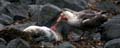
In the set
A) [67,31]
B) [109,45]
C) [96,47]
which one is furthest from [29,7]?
[109,45]

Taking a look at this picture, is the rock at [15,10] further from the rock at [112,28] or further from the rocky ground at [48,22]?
the rock at [112,28]

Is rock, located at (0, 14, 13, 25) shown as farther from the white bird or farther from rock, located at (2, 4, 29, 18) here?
the white bird

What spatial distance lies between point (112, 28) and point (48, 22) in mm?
2198

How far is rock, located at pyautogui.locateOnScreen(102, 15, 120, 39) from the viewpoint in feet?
31.6

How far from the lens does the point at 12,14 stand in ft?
42.3

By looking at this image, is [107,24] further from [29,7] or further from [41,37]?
[29,7]

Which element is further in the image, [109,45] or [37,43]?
[37,43]

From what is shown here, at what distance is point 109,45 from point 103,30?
1.66m

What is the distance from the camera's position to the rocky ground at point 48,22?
9.22 metres

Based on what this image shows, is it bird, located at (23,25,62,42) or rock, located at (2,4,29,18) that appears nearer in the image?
bird, located at (23,25,62,42)

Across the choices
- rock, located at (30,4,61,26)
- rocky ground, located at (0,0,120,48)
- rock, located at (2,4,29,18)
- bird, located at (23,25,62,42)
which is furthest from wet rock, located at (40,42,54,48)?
rock, located at (2,4,29,18)

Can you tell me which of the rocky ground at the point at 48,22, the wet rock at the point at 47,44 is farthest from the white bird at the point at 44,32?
the wet rock at the point at 47,44

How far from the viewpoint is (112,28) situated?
995cm

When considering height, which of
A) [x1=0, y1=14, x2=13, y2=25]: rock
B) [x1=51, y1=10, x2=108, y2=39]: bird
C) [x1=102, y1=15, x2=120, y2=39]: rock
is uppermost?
[x1=51, y1=10, x2=108, y2=39]: bird
